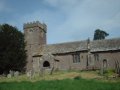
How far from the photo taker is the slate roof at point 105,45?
48.2 metres

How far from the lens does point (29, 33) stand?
59438mm

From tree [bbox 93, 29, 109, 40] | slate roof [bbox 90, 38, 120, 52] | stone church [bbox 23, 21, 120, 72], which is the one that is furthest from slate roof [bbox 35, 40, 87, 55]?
tree [bbox 93, 29, 109, 40]

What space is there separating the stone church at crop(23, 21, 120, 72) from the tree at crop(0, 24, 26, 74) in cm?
286

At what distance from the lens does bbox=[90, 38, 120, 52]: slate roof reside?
4816 centimetres

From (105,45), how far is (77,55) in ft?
20.4

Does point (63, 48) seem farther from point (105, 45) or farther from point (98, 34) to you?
point (98, 34)

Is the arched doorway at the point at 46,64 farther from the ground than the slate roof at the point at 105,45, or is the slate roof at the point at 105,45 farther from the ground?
the slate roof at the point at 105,45

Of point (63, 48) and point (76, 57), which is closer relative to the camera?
point (76, 57)

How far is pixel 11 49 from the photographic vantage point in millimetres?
50531

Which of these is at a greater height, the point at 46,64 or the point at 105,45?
the point at 105,45

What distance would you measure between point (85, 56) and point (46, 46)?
11357 millimetres

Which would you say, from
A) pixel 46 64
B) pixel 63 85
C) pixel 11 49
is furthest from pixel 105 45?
pixel 63 85

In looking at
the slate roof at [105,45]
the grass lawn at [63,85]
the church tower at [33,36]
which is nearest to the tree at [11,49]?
the church tower at [33,36]

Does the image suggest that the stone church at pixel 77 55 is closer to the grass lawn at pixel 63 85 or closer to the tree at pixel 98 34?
the grass lawn at pixel 63 85
